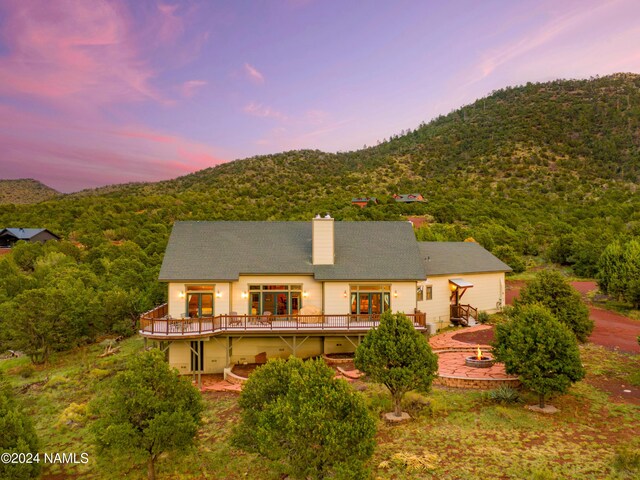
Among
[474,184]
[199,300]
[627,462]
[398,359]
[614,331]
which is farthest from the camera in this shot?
[474,184]

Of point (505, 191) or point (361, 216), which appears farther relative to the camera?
point (505, 191)

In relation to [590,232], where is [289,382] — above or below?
below

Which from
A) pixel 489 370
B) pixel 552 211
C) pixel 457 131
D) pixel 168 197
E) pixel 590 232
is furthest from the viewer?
pixel 457 131

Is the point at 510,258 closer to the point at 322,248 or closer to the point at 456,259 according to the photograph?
the point at 456,259

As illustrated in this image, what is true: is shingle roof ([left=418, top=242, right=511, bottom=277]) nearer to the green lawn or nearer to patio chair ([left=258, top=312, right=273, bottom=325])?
the green lawn

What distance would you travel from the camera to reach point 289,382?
945 centimetres

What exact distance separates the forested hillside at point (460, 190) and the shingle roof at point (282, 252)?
1024cm

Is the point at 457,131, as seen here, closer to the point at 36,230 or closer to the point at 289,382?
the point at 36,230

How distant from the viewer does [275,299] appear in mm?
19656

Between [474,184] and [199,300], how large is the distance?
6995cm

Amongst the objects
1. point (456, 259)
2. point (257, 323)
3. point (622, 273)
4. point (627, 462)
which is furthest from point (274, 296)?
point (622, 273)

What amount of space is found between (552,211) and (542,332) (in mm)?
57325

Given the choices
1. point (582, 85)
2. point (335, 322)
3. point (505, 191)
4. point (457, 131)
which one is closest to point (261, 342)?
point (335, 322)

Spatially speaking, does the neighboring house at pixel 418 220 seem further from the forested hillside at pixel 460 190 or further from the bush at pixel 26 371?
the bush at pixel 26 371
